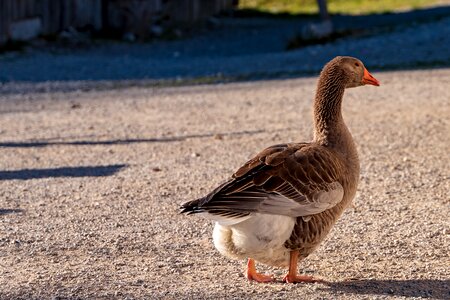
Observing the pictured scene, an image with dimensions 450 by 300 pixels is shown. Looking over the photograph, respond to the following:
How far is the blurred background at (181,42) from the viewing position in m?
19.1

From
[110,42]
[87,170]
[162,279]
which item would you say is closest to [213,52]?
[110,42]

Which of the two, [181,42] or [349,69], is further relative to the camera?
[181,42]

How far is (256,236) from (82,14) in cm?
2081

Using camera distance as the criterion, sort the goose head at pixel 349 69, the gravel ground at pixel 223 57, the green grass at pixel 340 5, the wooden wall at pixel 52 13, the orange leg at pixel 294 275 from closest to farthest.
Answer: the orange leg at pixel 294 275 → the goose head at pixel 349 69 → the gravel ground at pixel 223 57 → the wooden wall at pixel 52 13 → the green grass at pixel 340 5

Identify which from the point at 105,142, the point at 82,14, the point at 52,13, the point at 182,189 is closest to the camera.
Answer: the point at 182,189

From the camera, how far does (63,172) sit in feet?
33.8

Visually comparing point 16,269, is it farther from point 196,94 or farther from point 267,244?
point 196,94

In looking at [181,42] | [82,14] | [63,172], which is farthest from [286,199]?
[82,14]

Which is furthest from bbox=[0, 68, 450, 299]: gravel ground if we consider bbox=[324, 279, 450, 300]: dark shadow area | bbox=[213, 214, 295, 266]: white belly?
bbox=[213, 214, 295, 266]: white belly

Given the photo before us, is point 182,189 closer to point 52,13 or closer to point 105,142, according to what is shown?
point 105,142

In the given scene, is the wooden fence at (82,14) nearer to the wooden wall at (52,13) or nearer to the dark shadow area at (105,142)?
the wooden wall at (52,13)

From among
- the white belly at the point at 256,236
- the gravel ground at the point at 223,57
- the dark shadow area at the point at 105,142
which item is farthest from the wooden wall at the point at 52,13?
the white belly at the point at 256,236

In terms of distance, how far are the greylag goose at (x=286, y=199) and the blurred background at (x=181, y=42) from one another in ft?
36.5

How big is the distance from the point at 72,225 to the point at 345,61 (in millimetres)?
2642
